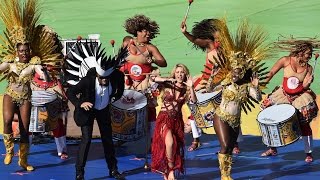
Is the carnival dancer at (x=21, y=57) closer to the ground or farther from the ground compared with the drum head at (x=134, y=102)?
farther from the ground

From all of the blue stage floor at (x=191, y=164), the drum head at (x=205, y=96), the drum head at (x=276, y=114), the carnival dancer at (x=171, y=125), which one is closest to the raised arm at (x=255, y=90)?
the carnival dancer at (x=171, y=125)

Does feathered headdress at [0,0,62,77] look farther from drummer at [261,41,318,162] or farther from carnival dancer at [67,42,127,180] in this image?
drummer at [261,41,318,162]

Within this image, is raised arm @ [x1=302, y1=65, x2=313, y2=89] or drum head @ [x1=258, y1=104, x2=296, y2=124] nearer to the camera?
drum head @ [x1=258, y1=104, x2=296, y2=124]

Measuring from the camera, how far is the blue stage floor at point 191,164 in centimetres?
884

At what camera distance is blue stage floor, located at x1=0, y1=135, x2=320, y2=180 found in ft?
29.0

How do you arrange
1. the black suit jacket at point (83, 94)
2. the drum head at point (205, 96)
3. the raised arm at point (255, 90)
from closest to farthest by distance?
the raised arm at point (255, 90) < the black suit jacket at point (83, 94) < the drum head at point (205, 96)

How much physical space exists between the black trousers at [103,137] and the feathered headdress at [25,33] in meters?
0.83

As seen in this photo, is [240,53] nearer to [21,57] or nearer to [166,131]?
[166,131]

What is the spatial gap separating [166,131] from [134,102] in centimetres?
90

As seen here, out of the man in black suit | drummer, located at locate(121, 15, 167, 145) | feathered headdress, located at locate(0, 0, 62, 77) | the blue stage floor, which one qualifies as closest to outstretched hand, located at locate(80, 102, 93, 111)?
the man in black suit

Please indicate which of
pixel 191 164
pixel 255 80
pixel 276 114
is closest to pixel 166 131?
pixel 255 80

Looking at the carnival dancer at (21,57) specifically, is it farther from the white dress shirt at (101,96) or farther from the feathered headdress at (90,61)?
the white dress shirt at (101,96)

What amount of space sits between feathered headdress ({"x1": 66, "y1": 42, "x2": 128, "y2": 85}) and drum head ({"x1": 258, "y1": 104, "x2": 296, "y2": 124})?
1.71 m

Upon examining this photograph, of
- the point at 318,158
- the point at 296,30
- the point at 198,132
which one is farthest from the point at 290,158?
the point at 296,30
